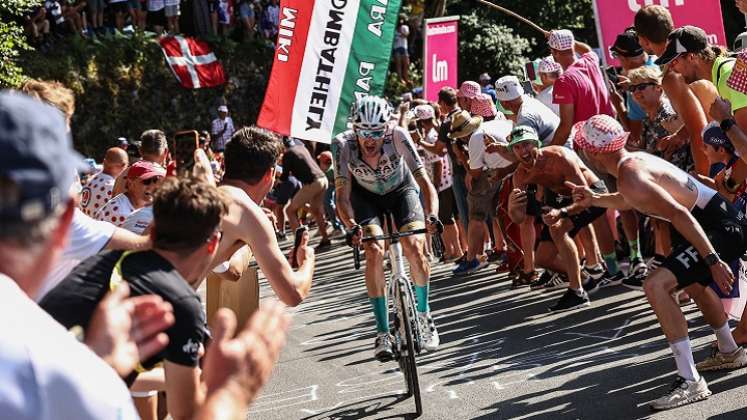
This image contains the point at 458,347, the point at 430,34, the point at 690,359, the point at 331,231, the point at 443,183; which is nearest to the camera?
the point at 690,359

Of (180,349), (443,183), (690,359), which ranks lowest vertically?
(443,183)

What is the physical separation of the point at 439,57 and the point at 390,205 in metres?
9.44

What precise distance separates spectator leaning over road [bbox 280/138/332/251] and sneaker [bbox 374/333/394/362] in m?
11.6

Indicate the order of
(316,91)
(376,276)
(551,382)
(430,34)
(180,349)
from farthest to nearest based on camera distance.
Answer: (430,34) → (316,91) → (376,276) → (551,382) → (180,349)

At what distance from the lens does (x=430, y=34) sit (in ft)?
61.2

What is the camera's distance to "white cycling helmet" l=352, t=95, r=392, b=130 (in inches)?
354

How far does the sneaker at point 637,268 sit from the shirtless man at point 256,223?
5863mm

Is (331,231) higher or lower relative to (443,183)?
lower

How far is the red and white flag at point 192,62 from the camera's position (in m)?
29.3

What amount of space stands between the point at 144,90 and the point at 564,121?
19999mm

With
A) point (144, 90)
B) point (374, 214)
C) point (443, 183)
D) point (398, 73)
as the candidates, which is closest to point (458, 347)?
point (374, 214)

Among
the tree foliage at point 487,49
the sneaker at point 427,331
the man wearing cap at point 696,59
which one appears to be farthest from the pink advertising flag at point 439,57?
the tree foliage at point 487,49

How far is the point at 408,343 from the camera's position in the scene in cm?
790

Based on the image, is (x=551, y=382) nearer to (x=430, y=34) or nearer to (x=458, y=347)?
(x=458, y=347)
